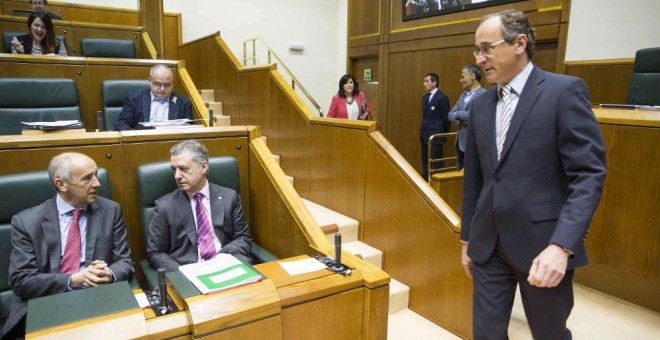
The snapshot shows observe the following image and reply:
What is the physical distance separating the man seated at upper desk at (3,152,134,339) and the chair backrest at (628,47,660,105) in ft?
9.15

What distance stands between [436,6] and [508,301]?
408 cm

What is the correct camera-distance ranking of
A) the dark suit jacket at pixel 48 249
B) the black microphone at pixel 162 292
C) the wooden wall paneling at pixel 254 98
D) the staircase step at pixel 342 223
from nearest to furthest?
the black microphone at pixel 162 292 < the dark suit jacket at pixel 48 249 < the staircase step at pixel 342 223 < the wooden wall paneling at pixel 254 98

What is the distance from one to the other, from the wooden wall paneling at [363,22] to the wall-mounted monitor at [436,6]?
1.68 ft

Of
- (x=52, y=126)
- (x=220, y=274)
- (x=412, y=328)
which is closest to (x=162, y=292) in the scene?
(x=220, y=274)

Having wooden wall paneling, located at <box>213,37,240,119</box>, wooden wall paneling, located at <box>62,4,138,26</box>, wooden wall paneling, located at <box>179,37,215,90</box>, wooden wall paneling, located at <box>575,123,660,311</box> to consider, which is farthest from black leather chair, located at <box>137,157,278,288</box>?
wooden wall paneling, located at <box>62,4,138,26</box>

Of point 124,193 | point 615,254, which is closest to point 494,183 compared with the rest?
point 615,254

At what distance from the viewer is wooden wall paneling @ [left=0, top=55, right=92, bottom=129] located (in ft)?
8.63

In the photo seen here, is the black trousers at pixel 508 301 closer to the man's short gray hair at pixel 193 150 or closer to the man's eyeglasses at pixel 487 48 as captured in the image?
the man's eyeglasses at pixel 487 48

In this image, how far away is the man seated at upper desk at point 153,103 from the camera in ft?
8.50

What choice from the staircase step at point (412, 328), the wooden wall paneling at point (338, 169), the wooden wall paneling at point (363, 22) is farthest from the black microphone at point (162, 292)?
the wooden wall paneling at point (363, 22)


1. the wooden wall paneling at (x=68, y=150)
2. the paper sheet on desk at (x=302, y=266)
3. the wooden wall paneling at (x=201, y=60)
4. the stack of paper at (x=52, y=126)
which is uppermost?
the wooden wall paneling at (x=201, y=60)

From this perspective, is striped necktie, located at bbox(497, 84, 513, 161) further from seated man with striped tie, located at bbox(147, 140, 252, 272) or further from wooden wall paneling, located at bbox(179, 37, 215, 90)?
wooden wall paneling, located at bbox(179, 37, 215, 90)

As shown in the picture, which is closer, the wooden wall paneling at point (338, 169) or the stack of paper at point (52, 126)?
the stack of paper at point (52, 126)

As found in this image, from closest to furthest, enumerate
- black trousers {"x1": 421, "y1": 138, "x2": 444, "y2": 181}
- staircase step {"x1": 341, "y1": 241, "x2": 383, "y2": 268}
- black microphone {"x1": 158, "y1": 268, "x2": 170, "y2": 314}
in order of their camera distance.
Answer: black microphone {"x1": 158, "y1": 268, "x2": 170, "y2": 314} → staircase step {"x1": 341, "y1": 241, "x2": 383, "y2": 268} → black trousers {"x1": 421, "y1": 138, "x2": 444, "y2": 181}
